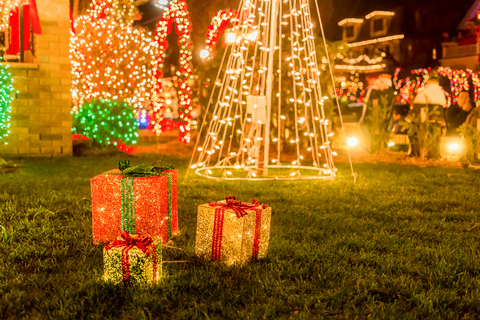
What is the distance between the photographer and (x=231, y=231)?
2.79 meters

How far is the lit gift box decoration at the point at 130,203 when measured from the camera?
315cm

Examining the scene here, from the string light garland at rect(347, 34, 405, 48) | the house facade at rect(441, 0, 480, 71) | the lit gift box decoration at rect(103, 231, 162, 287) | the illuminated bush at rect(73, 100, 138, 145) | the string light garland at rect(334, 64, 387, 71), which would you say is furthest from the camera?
the string light garland at rect(334, 64, 387, 71)

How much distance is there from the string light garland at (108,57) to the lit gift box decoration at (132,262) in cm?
979

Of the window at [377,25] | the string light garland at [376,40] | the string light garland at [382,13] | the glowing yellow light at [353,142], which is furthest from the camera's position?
the window at [377,25]

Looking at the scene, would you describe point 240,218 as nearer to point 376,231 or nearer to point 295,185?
point 376,231

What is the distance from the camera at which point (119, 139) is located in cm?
938

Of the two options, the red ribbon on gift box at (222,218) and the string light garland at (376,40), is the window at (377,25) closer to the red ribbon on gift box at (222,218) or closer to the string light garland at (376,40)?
the string light garland at (376,40)

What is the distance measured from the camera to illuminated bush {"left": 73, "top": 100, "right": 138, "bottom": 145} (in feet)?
29.9

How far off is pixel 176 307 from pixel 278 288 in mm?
538

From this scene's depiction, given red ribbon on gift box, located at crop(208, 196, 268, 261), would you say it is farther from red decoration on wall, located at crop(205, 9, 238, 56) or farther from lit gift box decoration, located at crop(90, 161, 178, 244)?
red decoration on wall, located at crop(205, 9, 238, 56)

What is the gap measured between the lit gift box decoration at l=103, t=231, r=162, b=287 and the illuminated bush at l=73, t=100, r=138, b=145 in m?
6.92

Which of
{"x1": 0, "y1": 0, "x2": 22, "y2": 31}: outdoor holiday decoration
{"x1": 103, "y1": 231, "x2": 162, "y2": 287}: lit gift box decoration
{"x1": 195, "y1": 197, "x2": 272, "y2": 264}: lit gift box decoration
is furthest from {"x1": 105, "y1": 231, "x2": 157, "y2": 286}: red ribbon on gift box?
{"x1": 0, "y1": 0, "x2": 22, "y2": 31}: outdoor holiday decoration

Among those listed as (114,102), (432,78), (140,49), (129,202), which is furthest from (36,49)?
(432,78)

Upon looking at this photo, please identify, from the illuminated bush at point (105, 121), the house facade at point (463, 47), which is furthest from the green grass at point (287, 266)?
the house facade at point (463, 47)
